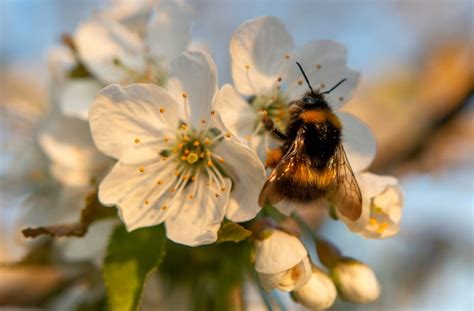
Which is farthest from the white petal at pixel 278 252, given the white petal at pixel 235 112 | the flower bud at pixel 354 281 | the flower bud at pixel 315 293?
the white petal at pixel 235 112

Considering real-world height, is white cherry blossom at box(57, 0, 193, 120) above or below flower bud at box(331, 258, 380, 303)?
above

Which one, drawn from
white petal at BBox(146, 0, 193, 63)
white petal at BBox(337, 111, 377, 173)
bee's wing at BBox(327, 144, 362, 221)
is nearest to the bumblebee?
bee's wing at BBox(327, 144, 362, 221)

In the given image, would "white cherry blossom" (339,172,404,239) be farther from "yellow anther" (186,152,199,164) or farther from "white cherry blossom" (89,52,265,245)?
"yellow anther" (186,152,199,164)

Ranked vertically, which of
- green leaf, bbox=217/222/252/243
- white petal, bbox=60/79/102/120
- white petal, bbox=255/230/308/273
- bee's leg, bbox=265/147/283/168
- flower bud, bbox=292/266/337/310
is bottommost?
flower bud, bbox=292/266/337/310

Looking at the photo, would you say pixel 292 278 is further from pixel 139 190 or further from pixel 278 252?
pixel 139 190

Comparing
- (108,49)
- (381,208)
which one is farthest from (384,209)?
(108,49)
